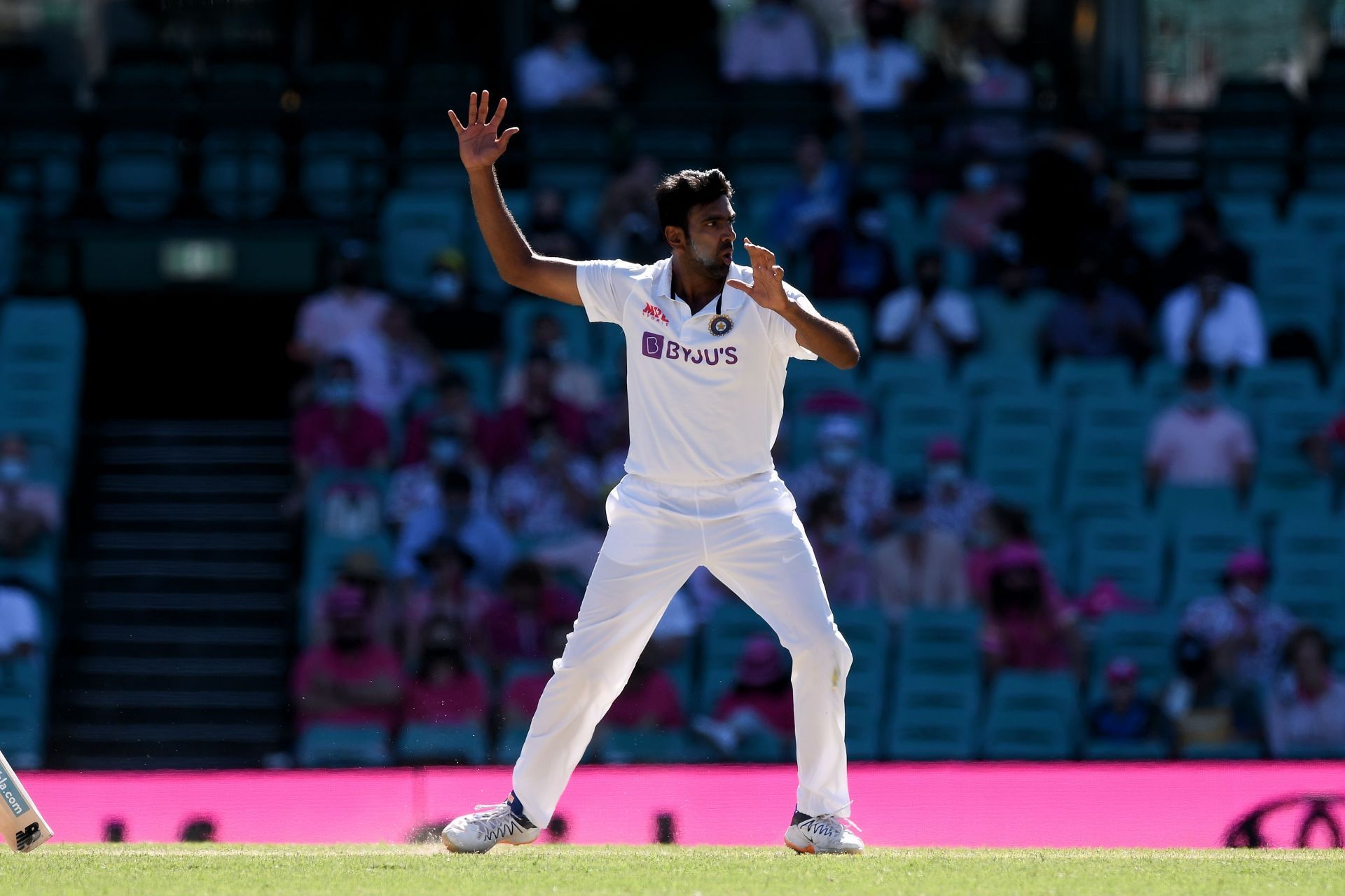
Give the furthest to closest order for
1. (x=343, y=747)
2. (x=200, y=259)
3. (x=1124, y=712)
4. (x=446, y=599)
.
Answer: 1. (x=200, y=259)
2. (x=446, y=599)
3. (x=1124, y=712)
4. (x=343, y=747)

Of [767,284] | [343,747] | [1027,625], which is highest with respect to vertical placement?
[767,284]

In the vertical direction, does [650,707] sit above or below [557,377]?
below

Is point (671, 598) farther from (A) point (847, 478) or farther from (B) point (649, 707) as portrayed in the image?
(A) point (847, 478)

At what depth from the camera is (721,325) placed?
6066 mm

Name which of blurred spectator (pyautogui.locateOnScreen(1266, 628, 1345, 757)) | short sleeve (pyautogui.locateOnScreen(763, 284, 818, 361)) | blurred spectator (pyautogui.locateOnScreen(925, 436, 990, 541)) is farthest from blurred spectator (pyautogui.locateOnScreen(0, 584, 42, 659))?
blurred spectator (pyautogui.locateOnScreen(1266, 628, 1345, 757))

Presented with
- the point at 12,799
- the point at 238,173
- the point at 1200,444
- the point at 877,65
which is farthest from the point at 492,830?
the point at 877,65

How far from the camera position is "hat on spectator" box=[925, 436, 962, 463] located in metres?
11.6

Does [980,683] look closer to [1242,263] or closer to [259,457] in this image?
[1242,263]

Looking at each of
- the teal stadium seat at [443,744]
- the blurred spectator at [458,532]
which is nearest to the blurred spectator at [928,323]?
the blurred spectator at [458,532]

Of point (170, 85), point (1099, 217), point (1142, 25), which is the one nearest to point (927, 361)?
point (1099, 217)

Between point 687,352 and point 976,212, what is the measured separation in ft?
26.6

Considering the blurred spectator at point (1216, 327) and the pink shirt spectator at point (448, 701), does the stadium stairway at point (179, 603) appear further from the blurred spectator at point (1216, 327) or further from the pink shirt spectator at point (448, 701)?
the blurred spectator at point (1216, 327)

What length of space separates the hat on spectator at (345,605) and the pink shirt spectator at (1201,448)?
4667 mm

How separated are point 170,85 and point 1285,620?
8.83 metres
